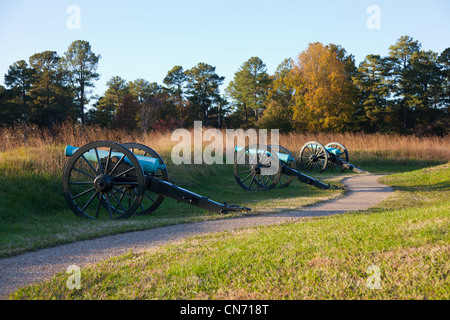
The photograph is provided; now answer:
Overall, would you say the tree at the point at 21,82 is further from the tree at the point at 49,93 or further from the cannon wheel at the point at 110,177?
the cannon wheel at the point at 110,177

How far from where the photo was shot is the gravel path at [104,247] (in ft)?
13.4

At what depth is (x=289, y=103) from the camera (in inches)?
1697

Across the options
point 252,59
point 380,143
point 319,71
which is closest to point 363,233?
point 380,143

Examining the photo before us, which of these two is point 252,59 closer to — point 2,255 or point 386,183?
point 386,183

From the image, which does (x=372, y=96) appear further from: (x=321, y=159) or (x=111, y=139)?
(x=111, y=139)

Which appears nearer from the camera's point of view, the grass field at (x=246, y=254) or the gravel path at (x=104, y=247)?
the grass field at (x=246, y=254)

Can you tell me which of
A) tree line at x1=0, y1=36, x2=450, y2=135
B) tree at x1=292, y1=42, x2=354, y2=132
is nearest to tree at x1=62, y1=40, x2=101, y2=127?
tree line at x1=0, y1=36, x2=450, y2=135

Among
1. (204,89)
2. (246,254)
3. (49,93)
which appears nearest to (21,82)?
(49,93)

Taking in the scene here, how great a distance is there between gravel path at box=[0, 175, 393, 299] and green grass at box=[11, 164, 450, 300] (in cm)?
36

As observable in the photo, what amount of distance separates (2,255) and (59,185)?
441 centimetres

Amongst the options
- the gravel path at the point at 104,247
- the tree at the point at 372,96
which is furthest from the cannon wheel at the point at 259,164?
the tree at the point at 372,96

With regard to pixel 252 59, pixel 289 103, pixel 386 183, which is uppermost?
pixel 252 59

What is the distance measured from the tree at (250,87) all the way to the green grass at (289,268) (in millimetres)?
44220
